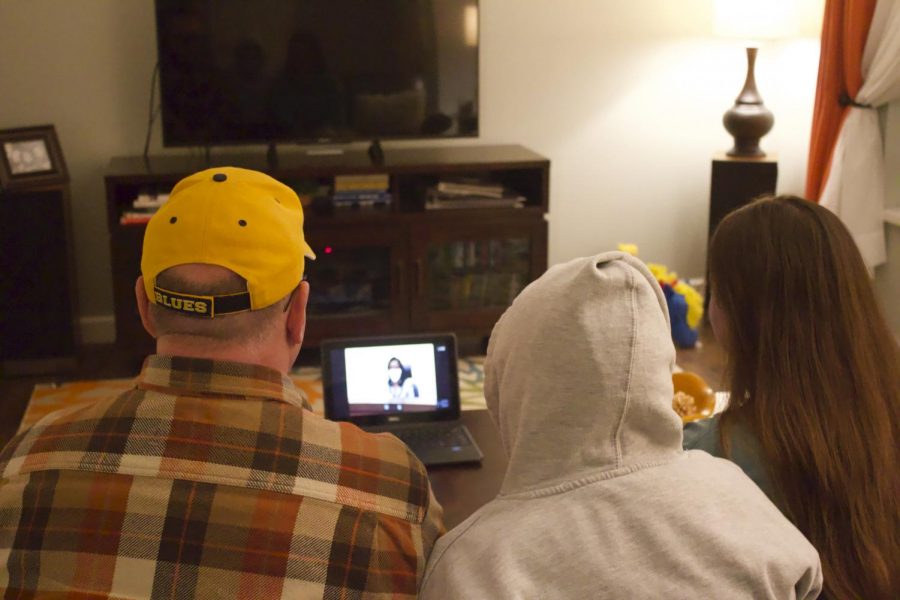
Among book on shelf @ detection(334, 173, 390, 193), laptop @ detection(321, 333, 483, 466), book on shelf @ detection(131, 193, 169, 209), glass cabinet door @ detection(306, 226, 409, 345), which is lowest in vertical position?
glass cabinet door @ detection(306, 226, 409, 345)

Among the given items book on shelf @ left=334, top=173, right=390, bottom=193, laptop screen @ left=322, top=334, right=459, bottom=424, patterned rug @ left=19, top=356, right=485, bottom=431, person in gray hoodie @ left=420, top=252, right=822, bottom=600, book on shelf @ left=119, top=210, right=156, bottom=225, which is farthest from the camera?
book on shelf @ left=334, top=173, right=390, bottom=193

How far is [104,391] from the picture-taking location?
3830mm

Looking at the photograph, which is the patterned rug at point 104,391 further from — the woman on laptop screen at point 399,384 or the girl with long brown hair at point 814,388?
the girl with long brown hair at point 814,388

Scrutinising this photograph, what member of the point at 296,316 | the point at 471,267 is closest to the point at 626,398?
the point at 296,316

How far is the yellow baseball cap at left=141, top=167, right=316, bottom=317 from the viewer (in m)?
1.23

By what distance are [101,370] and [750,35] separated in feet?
9.20

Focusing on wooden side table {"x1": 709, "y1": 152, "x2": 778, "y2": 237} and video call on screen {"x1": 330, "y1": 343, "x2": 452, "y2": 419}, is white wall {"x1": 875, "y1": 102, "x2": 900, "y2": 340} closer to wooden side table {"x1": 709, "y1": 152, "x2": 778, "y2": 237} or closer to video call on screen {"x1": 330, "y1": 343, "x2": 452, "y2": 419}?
wooden side table {"x1": 709, "y1": 152, "x2": 778, "y2": 237}

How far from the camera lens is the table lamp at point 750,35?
13.5 feet

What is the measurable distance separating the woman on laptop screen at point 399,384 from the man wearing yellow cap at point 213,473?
697 millimetres

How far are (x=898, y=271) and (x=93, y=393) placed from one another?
2.96 metres

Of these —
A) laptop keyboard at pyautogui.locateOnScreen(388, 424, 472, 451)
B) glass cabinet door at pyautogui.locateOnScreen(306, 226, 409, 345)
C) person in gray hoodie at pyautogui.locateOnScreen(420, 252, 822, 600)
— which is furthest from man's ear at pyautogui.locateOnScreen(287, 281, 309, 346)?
glass cabinet door at pyautogui.locateOnScreen(306, 226, 409, 345)

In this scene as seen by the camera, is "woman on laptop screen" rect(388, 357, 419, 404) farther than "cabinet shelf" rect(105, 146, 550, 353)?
No

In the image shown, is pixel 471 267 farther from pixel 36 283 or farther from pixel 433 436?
pixel 433 436

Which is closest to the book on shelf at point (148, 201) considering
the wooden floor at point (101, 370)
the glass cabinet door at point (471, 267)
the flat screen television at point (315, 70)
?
the flat screen television at point (315, 70)
